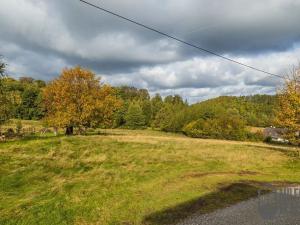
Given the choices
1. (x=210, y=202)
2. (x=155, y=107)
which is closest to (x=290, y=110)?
(x=210, y=202)

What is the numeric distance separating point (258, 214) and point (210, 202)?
2576 mm

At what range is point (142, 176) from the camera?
20422 mm

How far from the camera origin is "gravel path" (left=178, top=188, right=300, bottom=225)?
11.8 m

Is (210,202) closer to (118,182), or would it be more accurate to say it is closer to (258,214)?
(258,214)

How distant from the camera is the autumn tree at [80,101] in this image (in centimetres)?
5278

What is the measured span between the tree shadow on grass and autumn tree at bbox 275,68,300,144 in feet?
50.5

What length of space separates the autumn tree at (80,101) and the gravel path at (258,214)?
134ft

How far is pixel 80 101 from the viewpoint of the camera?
53.4 meters

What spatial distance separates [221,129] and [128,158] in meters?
58.8

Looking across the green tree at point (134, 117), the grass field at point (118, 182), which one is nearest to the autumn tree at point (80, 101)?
the grass field at point (118, 182)

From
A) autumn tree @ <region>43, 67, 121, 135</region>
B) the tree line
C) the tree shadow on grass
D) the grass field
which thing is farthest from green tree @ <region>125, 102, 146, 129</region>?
the tree shadow on grass

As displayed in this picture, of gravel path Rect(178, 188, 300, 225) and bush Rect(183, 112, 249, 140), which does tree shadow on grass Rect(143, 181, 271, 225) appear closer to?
gravel path Rect(178, 188, 300, 225)

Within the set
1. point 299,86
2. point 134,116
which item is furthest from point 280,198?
point 134,116

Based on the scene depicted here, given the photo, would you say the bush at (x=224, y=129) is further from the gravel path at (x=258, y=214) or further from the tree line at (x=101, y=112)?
the gravel path at (x=258, y=214)
